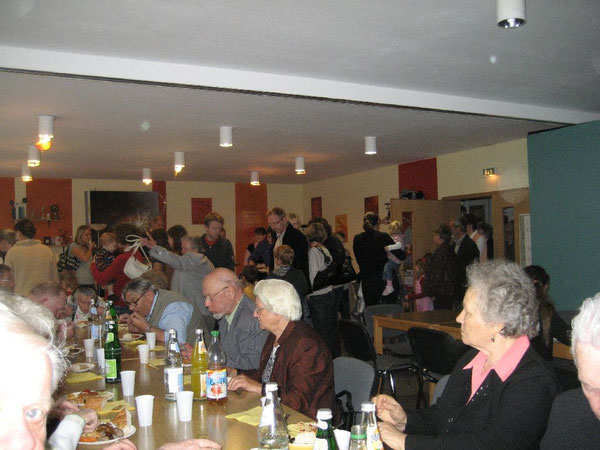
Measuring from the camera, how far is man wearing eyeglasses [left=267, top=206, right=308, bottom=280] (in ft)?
20.0

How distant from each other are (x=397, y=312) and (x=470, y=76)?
2.17m

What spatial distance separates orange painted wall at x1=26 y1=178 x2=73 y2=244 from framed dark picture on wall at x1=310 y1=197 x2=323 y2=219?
4784mm

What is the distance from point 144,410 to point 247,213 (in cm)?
997

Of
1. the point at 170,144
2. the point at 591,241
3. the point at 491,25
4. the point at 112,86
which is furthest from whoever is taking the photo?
the point at 170,144

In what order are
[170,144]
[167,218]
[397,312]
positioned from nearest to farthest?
1. [397,312]
2. [170,144]
3. [167,218]

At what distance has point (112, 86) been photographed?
4.58 metres

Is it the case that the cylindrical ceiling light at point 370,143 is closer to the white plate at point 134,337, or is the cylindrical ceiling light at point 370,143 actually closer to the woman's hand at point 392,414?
the white plate at point 134,337

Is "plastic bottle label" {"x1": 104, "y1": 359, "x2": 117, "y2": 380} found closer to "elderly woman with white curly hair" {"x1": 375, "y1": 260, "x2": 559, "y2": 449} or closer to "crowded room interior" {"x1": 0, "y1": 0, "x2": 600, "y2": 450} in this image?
"crowded room interior" {"x1": 0, "y1": 0, "x2": 600, "y2": 450}

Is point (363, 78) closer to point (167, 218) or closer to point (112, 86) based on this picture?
point (112, 86)

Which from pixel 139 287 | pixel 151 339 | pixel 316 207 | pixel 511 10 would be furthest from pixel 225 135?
pixel 316 207

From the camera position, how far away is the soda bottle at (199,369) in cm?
240

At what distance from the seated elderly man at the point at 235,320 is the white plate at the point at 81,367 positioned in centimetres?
74

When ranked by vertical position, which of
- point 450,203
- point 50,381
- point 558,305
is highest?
point 450,203

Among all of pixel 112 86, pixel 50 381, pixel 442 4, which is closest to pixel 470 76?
pixel 442 4
